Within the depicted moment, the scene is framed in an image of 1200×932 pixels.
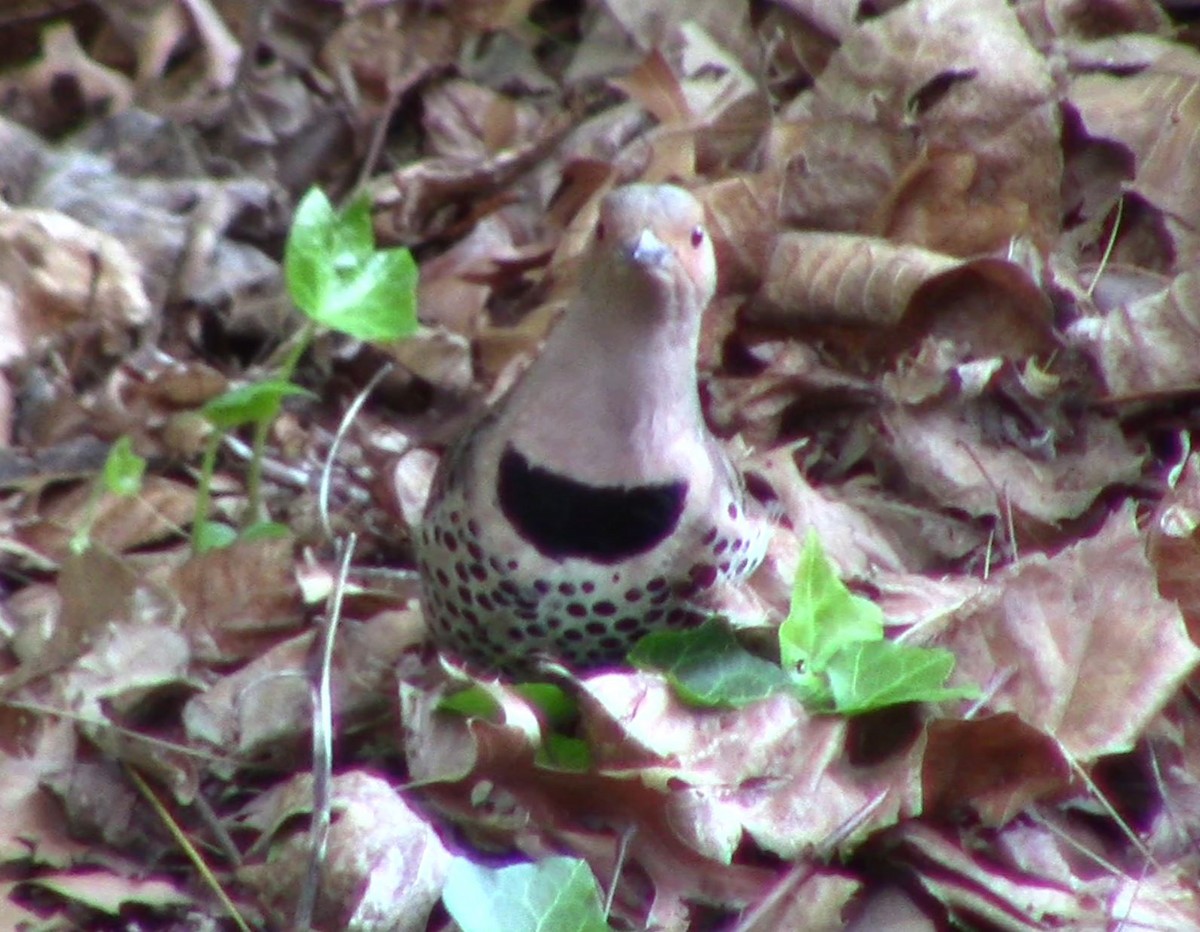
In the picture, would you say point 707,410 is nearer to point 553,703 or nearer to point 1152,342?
point 1152,342

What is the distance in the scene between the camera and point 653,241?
9.91ft

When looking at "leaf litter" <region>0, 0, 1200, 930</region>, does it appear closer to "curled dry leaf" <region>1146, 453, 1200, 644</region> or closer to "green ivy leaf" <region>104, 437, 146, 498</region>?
"curled dry leaf" <region>1146, 453, 1200, 644</region>

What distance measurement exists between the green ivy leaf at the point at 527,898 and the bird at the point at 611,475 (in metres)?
0.62

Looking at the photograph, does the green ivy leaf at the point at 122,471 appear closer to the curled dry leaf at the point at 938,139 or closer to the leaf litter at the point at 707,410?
the leaf litter at the point at 707,410

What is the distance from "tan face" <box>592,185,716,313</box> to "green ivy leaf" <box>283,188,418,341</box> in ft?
2.13

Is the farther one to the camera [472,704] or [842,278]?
[842,278]

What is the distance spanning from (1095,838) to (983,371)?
1.31 meters

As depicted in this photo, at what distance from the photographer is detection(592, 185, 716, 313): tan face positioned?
9.87 ft

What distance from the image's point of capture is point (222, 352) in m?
4.96

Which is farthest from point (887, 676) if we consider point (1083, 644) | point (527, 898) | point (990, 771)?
point (527, 898)

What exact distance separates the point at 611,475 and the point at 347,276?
34.9 inches

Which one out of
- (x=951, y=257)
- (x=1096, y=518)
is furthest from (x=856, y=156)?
(x=1096, y=518)

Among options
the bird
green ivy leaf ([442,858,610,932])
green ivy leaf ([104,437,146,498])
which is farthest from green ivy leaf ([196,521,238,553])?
green ivy leaf ([442,858,610,932])

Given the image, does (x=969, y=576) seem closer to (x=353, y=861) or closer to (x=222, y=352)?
(x=353, y=861)
